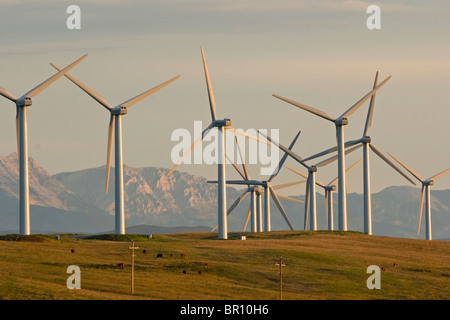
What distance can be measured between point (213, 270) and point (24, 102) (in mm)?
56691

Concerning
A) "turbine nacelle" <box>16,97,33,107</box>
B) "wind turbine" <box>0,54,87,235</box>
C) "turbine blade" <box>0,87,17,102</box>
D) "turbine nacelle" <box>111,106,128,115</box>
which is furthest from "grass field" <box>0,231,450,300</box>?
"turbine blade" <box>0,87,17,102</box>

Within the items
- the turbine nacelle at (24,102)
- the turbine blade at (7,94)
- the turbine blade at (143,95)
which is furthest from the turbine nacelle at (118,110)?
the turbine blade at (7,94)

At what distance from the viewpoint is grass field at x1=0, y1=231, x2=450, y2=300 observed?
125938 millimetres

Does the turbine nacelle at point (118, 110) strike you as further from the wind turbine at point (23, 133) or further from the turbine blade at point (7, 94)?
the turbine blade at point (7, 94)

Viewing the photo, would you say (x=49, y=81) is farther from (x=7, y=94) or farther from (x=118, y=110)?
(x=118, y=110)

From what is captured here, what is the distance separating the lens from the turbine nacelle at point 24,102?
186m

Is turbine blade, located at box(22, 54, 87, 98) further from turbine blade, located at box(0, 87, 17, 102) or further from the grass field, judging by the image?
the grass field

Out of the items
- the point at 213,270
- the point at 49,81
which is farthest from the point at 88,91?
the point at 213,270

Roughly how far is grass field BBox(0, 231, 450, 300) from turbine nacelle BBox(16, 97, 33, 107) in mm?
24493

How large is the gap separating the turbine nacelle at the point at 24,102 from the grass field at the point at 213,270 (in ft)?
80.4
